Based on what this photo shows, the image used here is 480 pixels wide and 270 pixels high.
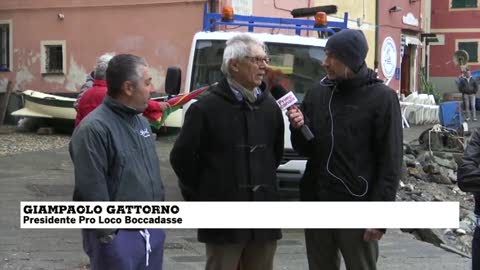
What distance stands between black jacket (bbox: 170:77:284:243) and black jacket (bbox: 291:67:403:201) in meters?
0.30

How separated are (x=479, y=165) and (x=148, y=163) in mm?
2078

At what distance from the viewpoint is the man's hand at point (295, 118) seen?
4.05 m

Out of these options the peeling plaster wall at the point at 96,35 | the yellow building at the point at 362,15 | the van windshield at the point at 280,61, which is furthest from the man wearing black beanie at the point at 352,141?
the yellow building at the point at 362,15

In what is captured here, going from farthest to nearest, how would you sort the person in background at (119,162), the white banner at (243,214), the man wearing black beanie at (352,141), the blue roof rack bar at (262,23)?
the blue roof rack bar at (262,23), the man wearing black beanie at (352,141), the white banner at (243,214), the person in background at (119,162)

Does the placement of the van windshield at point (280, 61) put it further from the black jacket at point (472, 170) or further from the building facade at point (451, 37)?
the building facade at point (451, 37)

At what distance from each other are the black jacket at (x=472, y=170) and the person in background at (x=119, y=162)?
1926mm

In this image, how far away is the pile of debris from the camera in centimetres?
902

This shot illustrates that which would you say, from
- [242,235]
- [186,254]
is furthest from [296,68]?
[242,235]

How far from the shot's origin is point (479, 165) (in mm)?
4328

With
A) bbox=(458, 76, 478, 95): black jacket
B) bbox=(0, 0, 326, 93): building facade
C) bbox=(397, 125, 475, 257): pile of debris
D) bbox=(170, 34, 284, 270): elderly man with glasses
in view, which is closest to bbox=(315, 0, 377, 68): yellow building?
bbox=(0, 0, 326, 93): building facade

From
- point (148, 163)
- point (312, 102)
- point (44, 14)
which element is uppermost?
point (44, 14)

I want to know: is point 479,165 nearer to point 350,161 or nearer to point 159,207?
point 350,161

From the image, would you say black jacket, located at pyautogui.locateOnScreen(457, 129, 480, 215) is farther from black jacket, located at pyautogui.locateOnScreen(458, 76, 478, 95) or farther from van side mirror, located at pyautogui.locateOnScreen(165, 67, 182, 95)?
black jacket, located at pyautogui.locateOnScreen(458, 76, 478, 95)

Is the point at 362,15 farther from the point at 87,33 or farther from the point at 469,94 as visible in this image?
the point at 87,33
